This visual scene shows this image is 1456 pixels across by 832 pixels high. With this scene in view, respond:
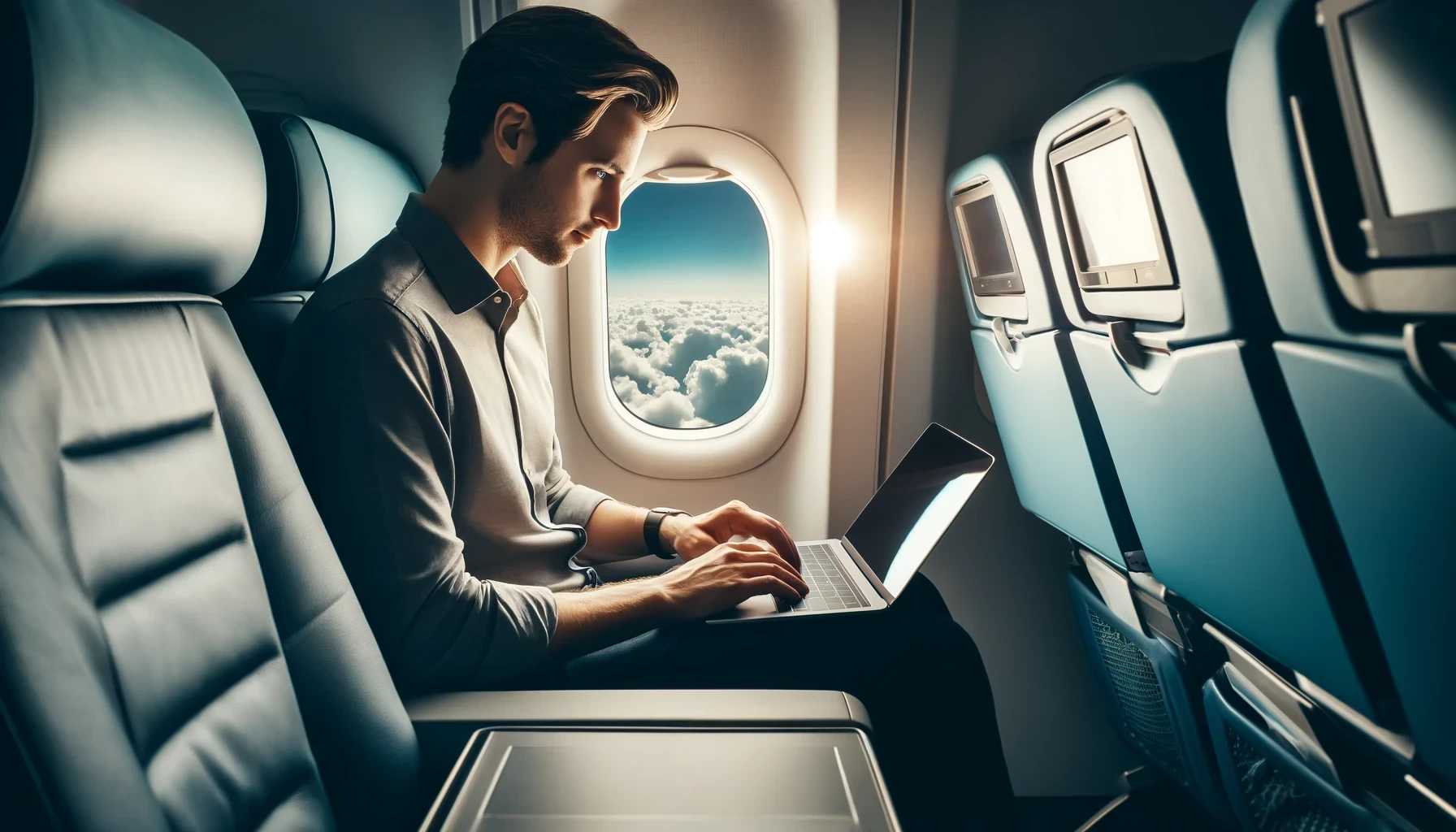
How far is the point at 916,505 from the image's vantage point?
1.51 m

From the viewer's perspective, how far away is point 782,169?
1989 millimetres

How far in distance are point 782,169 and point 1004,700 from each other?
1.50m

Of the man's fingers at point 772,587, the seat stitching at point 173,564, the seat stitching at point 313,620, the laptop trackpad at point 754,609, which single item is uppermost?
the seat stitching at point 173,564

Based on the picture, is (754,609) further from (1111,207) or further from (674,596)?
(1111,207)

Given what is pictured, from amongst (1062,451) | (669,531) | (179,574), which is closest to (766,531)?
(669,531)

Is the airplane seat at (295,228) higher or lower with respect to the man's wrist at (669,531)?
higher

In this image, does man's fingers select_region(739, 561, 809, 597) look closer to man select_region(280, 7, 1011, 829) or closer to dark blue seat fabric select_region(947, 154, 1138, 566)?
man select_region(280, 7, 1011, 829)

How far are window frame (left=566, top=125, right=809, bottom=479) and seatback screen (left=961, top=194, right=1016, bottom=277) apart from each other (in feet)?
1.31

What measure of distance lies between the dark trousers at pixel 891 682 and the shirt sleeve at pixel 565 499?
0.47 meters

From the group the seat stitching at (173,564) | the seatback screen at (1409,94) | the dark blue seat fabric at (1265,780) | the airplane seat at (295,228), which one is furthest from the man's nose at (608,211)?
the dark blue seat fabric at (1265,780)

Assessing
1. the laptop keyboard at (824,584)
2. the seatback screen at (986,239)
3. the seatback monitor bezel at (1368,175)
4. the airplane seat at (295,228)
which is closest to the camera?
the seatback monitor bezel at (1368,175)

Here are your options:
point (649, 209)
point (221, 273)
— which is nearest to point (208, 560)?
point (221, 273)

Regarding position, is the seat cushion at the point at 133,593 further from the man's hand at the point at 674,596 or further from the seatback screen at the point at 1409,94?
the seatback screen at the point at 1409,94

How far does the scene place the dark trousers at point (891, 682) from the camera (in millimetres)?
1217
